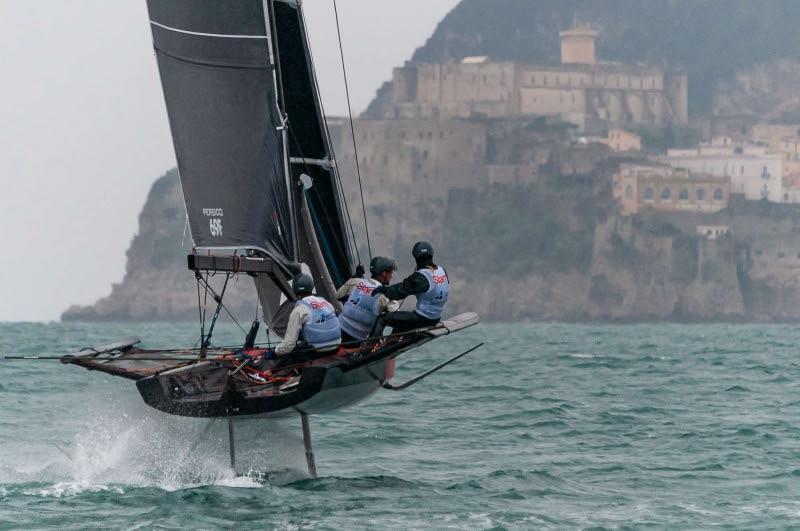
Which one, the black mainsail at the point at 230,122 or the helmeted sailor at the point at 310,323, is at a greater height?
the black mainsail at the point at 230,122

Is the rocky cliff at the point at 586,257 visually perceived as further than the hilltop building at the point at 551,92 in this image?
No

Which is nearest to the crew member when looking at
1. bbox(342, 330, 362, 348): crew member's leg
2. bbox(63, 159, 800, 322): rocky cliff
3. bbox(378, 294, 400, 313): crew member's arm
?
bbox(378, 294, 400, 313): crew member's arm

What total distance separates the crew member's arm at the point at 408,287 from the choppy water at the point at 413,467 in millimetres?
1661

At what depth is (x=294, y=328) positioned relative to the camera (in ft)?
42.4

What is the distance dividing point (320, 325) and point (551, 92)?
5086 inches

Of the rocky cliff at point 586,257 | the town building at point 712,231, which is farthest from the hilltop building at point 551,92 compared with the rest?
the town building at point 712,231

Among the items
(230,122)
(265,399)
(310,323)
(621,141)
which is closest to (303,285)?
(310,323)

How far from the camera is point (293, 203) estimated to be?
14453 millimetres

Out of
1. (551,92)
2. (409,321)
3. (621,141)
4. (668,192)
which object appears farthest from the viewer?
(551,92)

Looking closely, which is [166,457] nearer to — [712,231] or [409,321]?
[409,321]

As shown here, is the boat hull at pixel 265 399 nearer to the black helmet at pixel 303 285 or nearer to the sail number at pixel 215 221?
the black helmet at pixel 303 285

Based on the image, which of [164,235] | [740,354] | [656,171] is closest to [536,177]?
[656,171]

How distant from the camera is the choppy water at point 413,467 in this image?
38.5 feet

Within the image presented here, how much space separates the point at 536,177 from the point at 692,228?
13.5 meters
